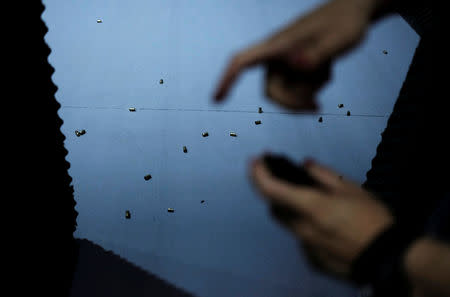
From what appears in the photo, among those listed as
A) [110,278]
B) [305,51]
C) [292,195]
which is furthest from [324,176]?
[110,278]

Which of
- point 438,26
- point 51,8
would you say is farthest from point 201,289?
point 51,8

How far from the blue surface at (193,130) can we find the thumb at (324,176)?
1.56 m

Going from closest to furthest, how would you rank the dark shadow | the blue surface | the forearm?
the forearm
the dark shadow
the blue surface

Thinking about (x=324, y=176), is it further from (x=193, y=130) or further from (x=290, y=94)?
(x=193, y=130)

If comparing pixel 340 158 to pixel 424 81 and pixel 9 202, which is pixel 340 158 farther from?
pixel 9 202

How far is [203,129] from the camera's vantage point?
2.34 meters

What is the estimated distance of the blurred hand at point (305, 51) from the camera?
1.82 feet

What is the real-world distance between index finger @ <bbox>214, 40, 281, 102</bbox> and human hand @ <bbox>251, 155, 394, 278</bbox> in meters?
0.17

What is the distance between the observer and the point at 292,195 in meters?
0.47

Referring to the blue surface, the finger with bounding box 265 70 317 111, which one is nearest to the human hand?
the finger with bounding box 265 70 317 111

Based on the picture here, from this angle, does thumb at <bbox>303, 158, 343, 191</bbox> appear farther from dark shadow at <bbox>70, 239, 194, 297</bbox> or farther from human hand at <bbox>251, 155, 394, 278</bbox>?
dark shadow at <bbox>70, 239, 194, 297</bbox>

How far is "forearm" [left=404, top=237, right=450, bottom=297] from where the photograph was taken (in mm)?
415

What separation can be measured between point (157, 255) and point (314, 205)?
1.67 m

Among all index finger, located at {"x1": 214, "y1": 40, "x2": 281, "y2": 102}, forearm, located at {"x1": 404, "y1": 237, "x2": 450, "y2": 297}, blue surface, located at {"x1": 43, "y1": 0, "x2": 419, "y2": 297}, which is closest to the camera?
forearm, located at {"x1": 404, "y1": 237, "x2": 450, "y2": 297}
